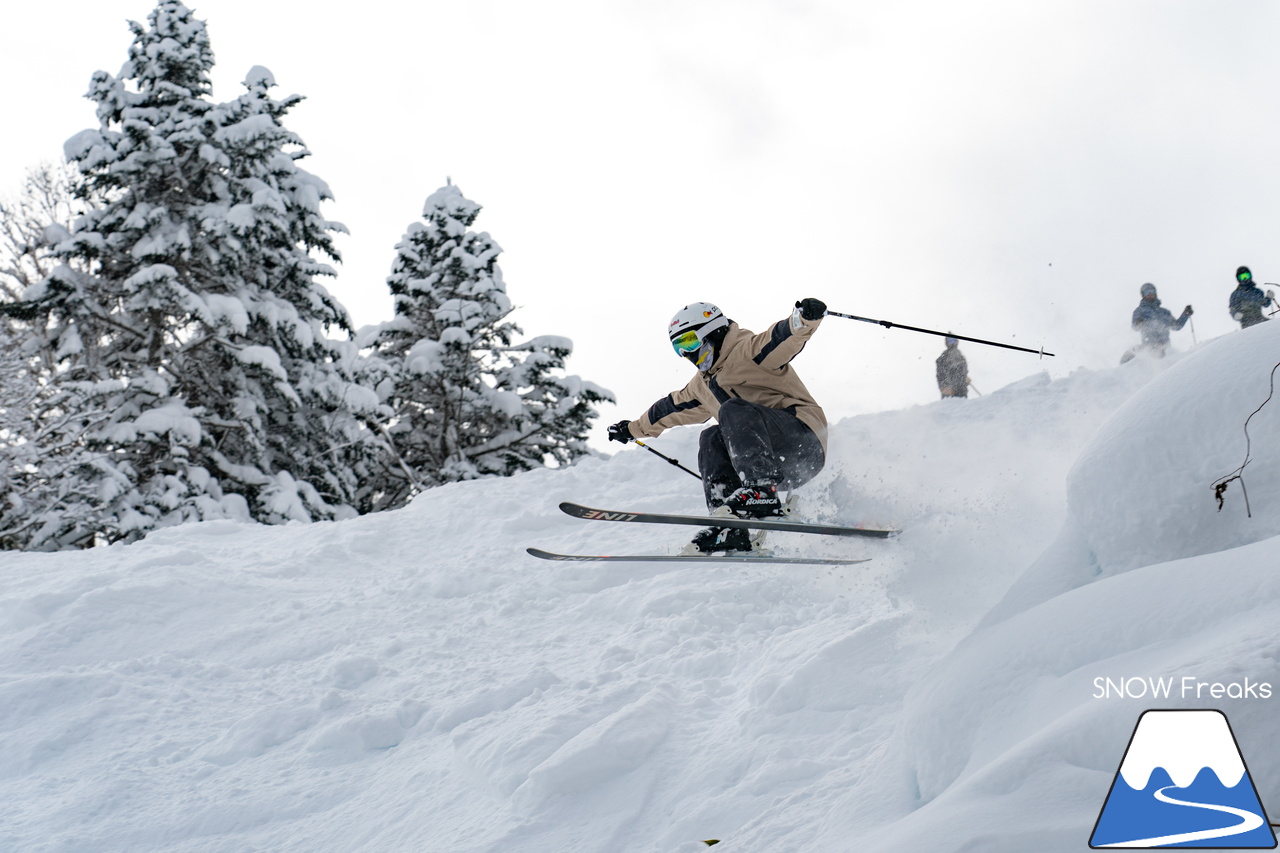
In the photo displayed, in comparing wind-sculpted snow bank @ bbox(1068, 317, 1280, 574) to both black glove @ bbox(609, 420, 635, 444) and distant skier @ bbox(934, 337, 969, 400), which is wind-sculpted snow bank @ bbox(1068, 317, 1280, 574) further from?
distant skier @ bbox(934, 337, 969, 400)

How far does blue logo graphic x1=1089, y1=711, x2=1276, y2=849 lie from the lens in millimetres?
1799

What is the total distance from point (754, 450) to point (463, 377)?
14.0 m

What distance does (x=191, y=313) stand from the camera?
14406 mm

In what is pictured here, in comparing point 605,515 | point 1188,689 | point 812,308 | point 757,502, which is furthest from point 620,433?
point 1188,689

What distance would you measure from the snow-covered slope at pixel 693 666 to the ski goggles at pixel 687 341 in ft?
4.68

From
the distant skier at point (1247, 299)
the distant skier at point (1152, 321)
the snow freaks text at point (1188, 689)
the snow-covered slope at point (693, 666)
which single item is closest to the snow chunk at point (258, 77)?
the snow-covered slope at point (693, 666)

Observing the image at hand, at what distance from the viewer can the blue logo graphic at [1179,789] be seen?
180 centimetres

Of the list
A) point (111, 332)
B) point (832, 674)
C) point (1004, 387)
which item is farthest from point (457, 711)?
point (111, 332)

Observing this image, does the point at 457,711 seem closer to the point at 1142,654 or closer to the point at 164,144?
the point at 1142,654

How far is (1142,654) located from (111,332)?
16788 millimetres

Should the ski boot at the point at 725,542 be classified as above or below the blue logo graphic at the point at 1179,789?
above

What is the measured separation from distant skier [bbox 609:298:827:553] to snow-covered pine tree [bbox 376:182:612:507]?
12693mm

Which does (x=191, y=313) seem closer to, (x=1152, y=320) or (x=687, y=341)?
(x=687, y=341)

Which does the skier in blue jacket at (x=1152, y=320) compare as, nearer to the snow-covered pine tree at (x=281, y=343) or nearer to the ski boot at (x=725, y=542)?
the ski boot at (x=725, y=542)
